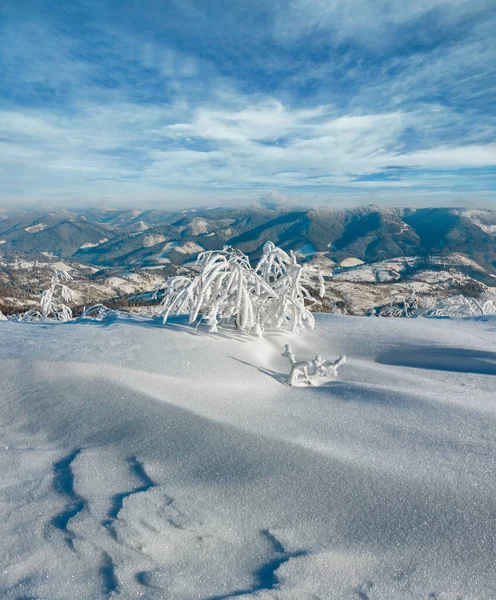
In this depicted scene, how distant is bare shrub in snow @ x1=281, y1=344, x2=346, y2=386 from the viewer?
5.66 m

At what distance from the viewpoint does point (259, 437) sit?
3836 mm

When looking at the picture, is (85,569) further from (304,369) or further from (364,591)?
(304,369)

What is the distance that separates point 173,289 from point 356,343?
15.4 feet

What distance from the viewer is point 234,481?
3.22m

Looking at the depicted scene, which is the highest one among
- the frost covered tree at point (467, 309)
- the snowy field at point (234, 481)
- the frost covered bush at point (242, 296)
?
the frost covered bush at point (242, 296)

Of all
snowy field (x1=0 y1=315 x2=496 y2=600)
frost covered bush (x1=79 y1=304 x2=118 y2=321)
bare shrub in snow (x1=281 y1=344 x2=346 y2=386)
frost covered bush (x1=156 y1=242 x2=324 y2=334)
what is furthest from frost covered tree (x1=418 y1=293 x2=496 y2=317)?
frost covered bush (x1=79 y1=304 x2=118 y2=321)

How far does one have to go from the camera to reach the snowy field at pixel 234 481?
231 centimetres

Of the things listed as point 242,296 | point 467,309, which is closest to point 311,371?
point 242,296

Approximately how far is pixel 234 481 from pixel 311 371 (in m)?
3.09

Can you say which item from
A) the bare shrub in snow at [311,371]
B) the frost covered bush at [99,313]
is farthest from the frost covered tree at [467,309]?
the frost covered bush at [99,313]

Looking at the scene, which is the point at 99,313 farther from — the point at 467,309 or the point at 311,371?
the point at 467,309

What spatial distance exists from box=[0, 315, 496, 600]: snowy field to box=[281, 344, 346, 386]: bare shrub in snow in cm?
25

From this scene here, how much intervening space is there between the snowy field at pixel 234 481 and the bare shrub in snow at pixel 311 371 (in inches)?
9.8

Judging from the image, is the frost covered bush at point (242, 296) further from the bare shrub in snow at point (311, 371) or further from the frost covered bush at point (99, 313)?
the frost covered bush at point (99, 313)
